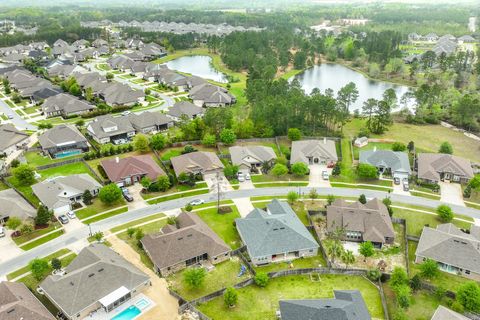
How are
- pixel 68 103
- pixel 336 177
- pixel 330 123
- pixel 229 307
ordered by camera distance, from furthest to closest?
pixel 68 103 < pixel 330 123 < pixel 336 177 < pixel 229 307

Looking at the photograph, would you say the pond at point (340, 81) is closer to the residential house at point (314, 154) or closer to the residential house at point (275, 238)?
the residential house at point (314, 154)

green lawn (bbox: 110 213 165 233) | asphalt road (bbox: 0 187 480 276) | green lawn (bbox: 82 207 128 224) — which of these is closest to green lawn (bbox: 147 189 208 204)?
asphalt road (bbox: 0 187 480 276)

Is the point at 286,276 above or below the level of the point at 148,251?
below

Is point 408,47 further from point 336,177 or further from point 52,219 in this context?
point 52,219

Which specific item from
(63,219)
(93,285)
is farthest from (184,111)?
(93,285)

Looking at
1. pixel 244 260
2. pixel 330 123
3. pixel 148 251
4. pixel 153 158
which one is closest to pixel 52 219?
pixel 148 251

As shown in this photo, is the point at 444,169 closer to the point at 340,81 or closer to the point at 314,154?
the point at 314,154
